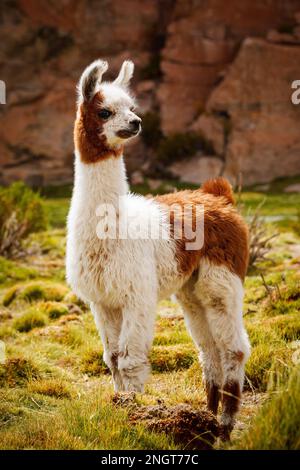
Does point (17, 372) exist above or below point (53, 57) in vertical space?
below

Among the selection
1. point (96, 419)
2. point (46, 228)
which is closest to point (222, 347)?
point (96, 419)

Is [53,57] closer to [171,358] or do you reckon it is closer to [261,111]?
[261,111]

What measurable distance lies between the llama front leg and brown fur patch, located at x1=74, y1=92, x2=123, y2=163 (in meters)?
0.97

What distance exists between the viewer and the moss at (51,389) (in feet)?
15.1

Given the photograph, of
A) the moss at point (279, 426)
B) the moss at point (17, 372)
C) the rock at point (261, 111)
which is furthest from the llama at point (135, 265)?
the rock at point (261, 111)

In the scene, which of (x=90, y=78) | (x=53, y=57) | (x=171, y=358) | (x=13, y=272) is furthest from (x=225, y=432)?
(x=53, y=57)

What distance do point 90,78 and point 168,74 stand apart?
14143mm

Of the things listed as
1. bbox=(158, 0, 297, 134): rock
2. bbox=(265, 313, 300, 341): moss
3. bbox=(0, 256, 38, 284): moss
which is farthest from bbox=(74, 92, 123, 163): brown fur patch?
bbox=(158, 0, 297, 134): rock

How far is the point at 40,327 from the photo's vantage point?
6414 mm

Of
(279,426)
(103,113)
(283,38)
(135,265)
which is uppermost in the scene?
(283,38)

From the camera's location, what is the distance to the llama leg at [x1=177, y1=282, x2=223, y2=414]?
4402 mm

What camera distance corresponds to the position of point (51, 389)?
464cm

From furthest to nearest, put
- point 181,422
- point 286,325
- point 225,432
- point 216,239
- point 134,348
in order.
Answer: point 286,325
point 216,239
point 134,348
point 225,432
point 181,422

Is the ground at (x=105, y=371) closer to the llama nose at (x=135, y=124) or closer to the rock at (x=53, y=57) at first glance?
the llama nose at (x=135, y=124)
